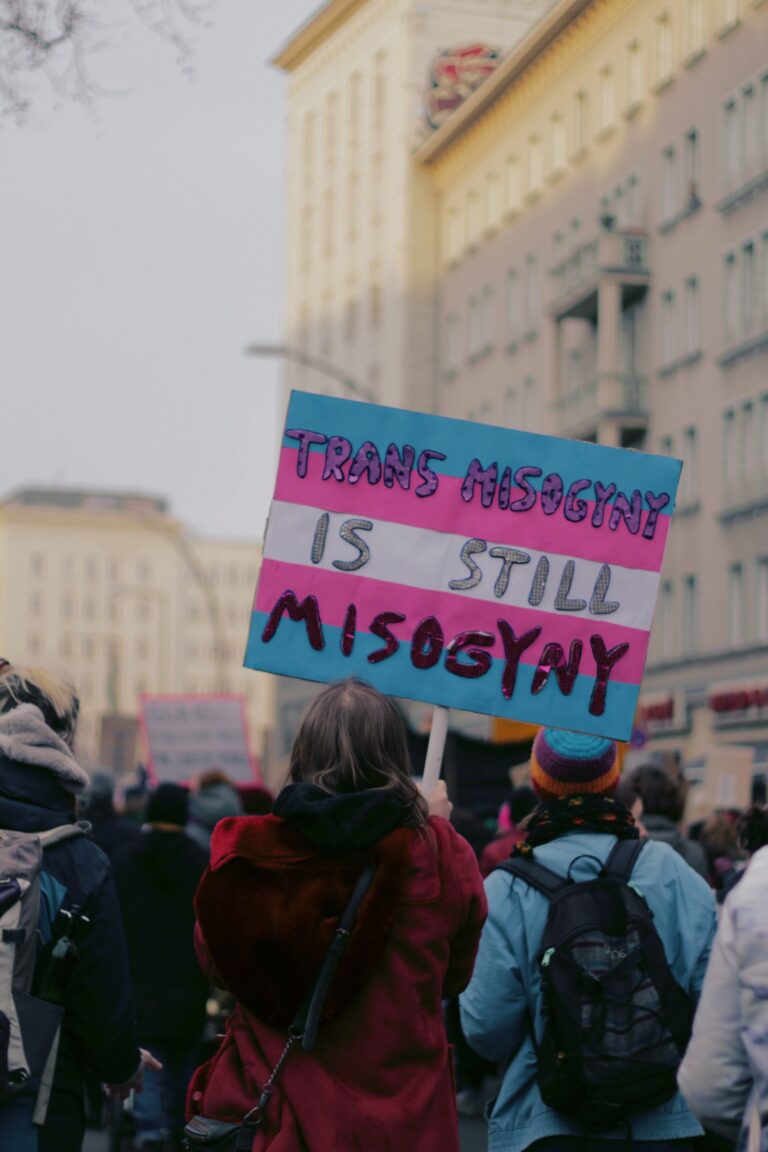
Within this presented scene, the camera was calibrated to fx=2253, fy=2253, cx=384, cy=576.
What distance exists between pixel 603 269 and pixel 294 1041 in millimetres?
38413

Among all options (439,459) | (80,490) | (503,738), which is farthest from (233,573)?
(439,459)

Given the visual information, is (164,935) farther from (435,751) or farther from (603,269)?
(603,269)

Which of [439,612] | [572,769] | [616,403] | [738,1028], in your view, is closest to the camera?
[738,1028]

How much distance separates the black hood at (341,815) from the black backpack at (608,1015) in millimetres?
725

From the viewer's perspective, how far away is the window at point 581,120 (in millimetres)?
45969

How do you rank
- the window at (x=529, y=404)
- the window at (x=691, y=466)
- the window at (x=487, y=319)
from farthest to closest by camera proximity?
the window at (x=487, y=319) < the window at (x=529, y=404) < the window at (x=691, y=466)

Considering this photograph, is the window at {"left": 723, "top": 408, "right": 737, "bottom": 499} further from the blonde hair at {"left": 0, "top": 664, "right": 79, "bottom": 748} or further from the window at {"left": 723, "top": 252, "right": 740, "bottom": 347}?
the blonde hair at {"left": 0, "top": 664, "right": 79, "bottom": 748}

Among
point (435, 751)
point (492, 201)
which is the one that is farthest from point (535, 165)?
point (435, 751)

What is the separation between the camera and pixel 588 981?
4793mm

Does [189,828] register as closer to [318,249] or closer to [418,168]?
[418,168]

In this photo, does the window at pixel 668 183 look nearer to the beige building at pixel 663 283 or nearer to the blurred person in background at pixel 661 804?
the beige building at pixel 663 283

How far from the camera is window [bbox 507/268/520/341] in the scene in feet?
165

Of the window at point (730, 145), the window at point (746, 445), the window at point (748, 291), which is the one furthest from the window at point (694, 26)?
the window at point (746, 445)

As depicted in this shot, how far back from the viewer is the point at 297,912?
428 centimetres
